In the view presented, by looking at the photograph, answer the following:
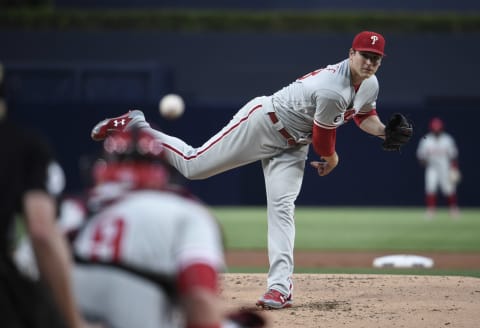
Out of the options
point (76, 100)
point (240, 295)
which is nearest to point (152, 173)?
point (240, 295)

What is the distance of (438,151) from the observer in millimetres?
16828

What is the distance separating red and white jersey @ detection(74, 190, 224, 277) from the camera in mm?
2377

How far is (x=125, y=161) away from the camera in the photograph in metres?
2.60

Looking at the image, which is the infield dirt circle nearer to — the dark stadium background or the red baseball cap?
the red baseball cap

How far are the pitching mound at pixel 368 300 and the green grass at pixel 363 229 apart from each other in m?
4.19

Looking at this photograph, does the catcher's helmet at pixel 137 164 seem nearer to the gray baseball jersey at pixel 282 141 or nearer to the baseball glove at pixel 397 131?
the gray baseball jersey at pixel 282 141

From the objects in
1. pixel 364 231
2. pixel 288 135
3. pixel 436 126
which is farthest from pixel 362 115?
pixel 436 126

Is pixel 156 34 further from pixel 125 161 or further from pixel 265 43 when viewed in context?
pixel 125 161

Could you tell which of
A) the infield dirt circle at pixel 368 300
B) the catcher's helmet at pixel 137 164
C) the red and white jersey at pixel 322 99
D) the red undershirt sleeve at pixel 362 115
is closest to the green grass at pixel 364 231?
the infield dirt circle at pixel 368 300

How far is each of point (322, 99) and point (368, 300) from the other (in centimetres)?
134

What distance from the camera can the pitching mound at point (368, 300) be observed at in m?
4.88

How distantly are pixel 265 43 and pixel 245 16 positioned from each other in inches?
38.2

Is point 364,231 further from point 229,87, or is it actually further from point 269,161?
point 269,161

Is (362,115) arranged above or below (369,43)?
below
